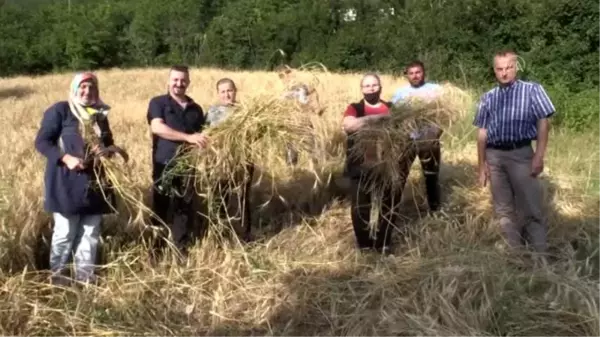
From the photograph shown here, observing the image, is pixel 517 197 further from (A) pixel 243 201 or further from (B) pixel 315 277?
(A) pixel 243 201

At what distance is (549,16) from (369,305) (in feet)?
44.7

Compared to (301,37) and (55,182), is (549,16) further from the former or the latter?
(301,37)

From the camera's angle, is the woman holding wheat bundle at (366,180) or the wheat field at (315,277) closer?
the wheat field at (315,277)

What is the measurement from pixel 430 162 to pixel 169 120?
2176mm

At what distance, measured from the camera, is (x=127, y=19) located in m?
50.9

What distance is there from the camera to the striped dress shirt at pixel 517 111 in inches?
196

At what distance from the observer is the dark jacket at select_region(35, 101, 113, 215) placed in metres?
4.46

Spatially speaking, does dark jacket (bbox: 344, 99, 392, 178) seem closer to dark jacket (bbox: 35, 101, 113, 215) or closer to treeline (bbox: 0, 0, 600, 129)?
dark jacket (bbox: 35, 101, 113, 215)

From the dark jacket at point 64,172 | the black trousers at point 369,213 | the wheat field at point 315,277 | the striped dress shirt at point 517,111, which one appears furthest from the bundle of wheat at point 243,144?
the striped dress shirt at point 517,111

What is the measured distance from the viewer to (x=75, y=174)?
450 cm

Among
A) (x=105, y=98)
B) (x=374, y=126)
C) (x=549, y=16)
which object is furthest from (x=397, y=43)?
(x=374, y=126)

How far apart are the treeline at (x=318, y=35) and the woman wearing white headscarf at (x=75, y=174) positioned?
4.35m

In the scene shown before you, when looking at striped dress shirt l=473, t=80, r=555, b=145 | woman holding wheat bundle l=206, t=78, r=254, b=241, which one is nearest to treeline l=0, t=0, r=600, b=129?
woman holding wheat bundle l=206, t=78, r=254, b=241

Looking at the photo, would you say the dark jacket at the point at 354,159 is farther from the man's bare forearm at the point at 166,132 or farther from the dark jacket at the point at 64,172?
the dark jacket at the point at 64,172
